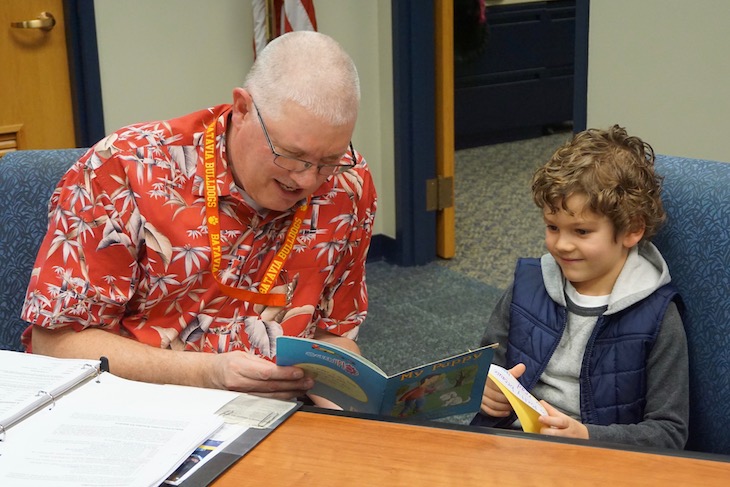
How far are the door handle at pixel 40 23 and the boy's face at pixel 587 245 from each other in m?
2.36

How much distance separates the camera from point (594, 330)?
4.93 feet

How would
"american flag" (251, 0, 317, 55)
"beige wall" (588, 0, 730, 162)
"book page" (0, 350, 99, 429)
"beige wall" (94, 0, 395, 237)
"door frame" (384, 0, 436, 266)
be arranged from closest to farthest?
1. "book page" (0, 350, 99, 429)
2. "beige wall" (588, 0, 730, 162)
3. "beige wall" (94, 0, 395, 237)
4. "american flag" (251, 0, 317, 55)
5. "door frame" (384, 0, 436, 266)

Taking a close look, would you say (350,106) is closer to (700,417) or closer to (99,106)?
(700,417)

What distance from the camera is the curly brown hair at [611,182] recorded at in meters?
1.46

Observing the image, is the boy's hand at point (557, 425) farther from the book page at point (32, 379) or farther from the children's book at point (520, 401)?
the book page at point (32, 379)

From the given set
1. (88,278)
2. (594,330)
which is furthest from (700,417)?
(88,278)

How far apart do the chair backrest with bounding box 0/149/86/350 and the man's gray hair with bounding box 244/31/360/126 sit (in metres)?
0.45

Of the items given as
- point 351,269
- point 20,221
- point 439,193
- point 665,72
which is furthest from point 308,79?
point 439,193

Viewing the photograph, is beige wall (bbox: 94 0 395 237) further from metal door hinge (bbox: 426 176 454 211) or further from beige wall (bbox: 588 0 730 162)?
beige wall (bbox: 588 0 730 162)

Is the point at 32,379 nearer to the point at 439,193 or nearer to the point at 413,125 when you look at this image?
the point at 413,125

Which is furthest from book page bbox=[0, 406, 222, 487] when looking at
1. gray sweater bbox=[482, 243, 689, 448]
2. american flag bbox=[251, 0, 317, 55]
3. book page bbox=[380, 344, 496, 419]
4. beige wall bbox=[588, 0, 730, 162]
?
american flag bbox=[251, 0, 317, 55]

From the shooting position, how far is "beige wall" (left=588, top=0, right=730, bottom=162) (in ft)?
8.01

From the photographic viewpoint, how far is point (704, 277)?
1.46 meters

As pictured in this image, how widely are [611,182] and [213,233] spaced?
0.64 metres
